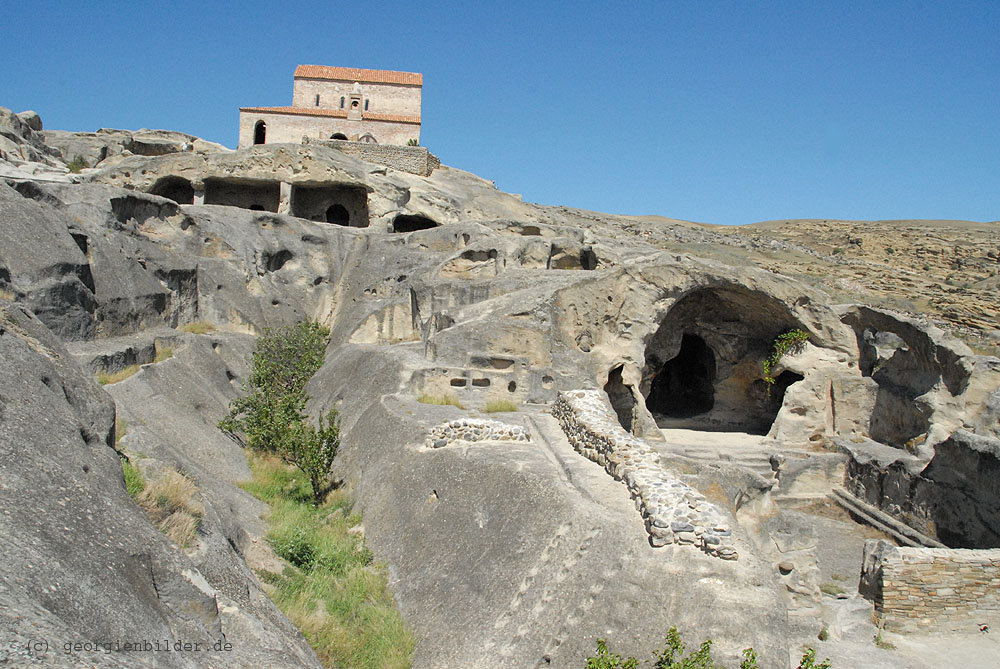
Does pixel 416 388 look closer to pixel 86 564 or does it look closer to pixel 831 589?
pixel 831 589

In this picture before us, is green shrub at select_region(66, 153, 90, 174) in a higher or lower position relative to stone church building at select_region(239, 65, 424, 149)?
lower

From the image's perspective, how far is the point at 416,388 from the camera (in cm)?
1338

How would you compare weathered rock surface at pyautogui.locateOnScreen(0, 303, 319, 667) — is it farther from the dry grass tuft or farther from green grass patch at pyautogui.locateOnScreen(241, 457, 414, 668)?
green grass patch at pyautogui.locateOnScreen(241, 457, 414, 668)

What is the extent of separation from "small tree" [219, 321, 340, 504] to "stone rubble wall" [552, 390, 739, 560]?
4.08m

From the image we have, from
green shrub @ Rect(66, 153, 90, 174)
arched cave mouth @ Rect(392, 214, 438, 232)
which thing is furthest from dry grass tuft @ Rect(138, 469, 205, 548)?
green shrub @ Rect(66, 153, 90, 174)

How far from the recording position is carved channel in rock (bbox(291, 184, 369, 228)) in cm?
2586

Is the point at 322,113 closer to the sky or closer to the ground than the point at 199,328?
closer to the sky

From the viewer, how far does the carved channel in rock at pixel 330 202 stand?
2586 cm

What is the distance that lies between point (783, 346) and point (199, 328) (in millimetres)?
14492

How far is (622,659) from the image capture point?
6.10 metres

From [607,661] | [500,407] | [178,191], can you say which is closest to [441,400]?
[500,407]

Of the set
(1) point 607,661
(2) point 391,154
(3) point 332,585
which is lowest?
(3) point 332,585

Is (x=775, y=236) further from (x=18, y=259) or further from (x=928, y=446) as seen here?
(x=18, y=259)

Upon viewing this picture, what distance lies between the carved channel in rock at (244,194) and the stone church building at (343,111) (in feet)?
15.7
